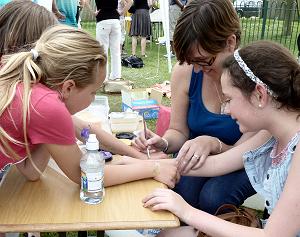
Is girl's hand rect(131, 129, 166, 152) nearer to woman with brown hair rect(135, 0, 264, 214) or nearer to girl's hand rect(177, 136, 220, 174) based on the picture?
woman with brown hair rect(135, 0, 264, 214)

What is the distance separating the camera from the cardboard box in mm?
4285

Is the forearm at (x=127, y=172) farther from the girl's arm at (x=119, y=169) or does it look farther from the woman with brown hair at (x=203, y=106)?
the woman with brown hair at (x=203, y=106)

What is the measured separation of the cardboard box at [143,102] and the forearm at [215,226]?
284 cm

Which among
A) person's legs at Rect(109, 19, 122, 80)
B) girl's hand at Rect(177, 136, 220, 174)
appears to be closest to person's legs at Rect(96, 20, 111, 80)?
person's legs at Rect(109, 19, 122, 80)

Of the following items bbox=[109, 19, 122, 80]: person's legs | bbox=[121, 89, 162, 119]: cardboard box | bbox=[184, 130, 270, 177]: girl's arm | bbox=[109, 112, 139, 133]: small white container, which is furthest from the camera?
bbox=[109, 19, 122, 80]: person's legs

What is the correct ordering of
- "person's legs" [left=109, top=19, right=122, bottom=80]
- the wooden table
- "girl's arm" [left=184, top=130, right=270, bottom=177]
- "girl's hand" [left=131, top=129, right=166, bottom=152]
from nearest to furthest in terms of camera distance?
the wooden table < "girl's arm" [left=184, top=130, right=270, bottom=177] < "girl's hand" [left=131, top=129, right=166, bottom=152] < "person's legs" [left=109, top=19, right=122, bottom=80]

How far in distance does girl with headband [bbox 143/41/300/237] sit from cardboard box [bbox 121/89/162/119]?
2.74 metres

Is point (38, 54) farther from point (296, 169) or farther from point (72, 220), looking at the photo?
point (296, 169)

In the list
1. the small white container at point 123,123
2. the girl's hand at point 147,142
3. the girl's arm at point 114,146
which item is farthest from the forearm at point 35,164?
the small white container at point 123,123

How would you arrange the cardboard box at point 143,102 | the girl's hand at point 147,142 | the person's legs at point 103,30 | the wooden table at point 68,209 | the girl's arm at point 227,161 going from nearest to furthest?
the wooden table at point 68,209
the girl's arm at point 227,161
the girl's hand at point 147,142
the cardboard box at point 143,102
the person's legs at point 103,30

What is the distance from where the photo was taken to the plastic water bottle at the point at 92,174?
136 centimetres

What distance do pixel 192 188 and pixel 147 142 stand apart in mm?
326

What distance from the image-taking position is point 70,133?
141cm

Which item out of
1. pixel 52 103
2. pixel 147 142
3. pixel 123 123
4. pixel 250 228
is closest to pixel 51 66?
pixel 52 103
